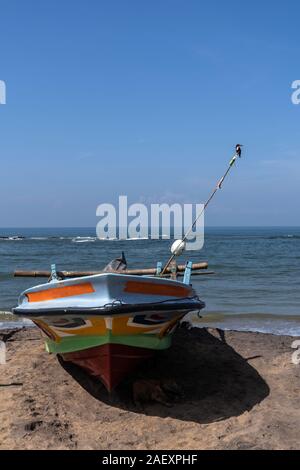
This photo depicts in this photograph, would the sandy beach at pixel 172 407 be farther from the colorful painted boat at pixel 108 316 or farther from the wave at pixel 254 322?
the wave at pixel 254 322

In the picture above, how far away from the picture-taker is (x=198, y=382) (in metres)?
6.77

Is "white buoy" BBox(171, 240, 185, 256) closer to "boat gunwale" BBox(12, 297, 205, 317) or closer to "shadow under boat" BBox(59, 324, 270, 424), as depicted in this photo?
"shadow under boat" BBox(59, 324, 270, 424)

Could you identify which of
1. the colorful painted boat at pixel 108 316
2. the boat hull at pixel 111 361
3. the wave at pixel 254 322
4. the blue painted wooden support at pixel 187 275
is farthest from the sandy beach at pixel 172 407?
the wave at pixel 254 322

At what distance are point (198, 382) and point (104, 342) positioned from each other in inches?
64.6

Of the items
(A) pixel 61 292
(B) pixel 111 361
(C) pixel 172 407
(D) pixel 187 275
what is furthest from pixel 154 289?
(D) pixel 187 275

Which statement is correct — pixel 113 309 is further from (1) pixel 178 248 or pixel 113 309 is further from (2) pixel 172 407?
(1) pixel 178 248

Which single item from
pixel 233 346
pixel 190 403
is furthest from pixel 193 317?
pixel 190 403

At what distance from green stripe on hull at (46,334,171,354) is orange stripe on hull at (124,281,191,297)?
0.55 metres

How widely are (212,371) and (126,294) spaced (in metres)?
2.21

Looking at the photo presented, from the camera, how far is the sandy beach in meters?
5.13

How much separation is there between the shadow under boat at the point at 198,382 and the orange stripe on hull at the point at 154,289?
3.76ft

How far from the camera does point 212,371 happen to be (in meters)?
7.19

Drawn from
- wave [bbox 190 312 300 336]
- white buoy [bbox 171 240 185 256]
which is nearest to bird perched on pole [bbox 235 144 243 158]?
white buoy [bbox 171 240 185 256]

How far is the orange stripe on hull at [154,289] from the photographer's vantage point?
5.82 meters
